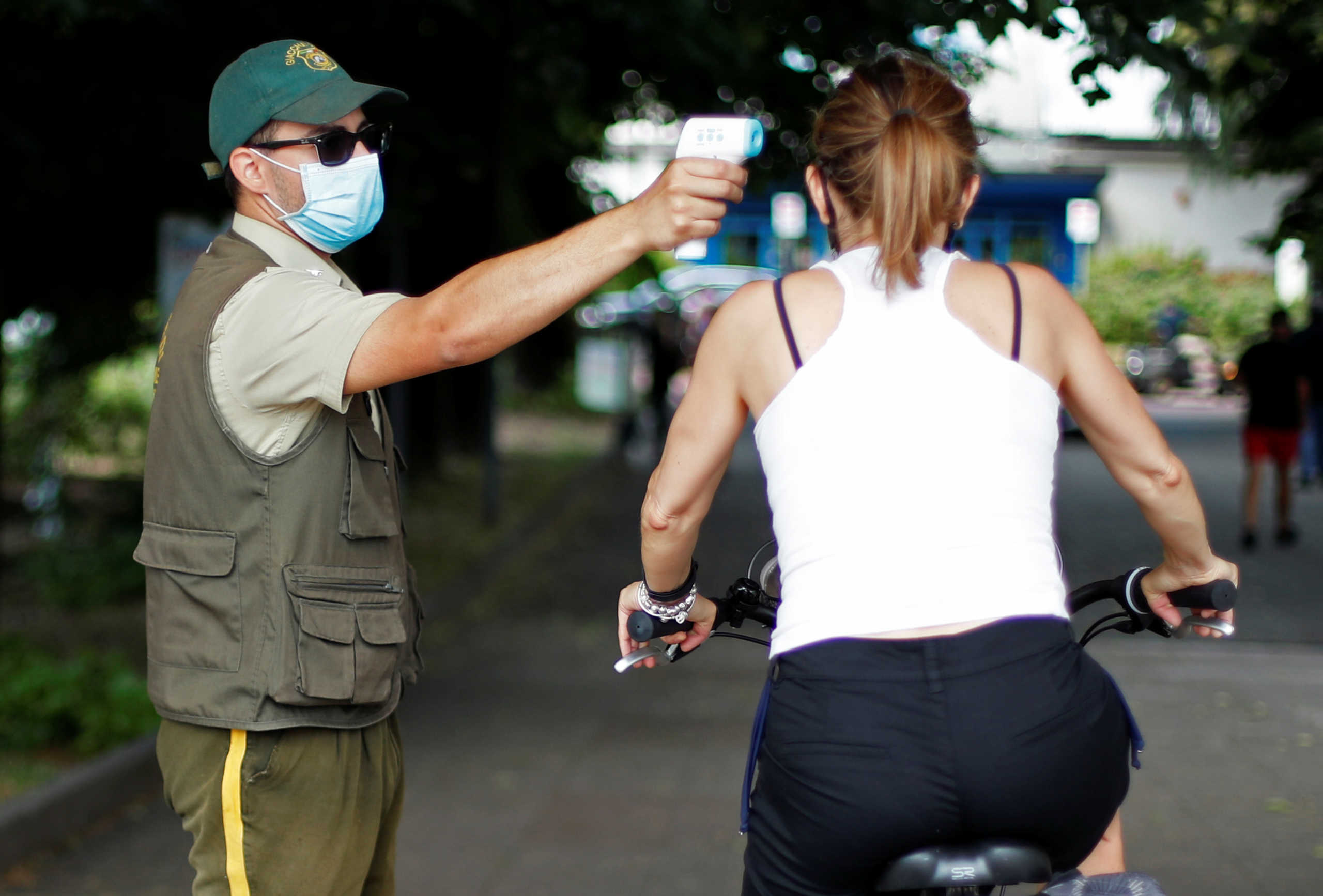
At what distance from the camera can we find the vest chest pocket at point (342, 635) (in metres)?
2.36

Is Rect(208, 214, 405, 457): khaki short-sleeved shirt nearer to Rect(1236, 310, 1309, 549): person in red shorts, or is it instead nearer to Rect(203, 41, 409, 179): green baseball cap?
Rect(203, 41, 409, 179): green baseball cap

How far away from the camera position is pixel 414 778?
237 inches

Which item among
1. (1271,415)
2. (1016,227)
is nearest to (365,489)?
(1271,415)

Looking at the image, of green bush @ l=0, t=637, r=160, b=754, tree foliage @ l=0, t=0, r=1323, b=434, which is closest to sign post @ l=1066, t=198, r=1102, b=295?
tree foliage @ l=0, t=0, r=1323, b=434

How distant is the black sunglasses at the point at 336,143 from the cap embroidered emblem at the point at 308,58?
12 cm

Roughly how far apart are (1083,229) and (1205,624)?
35.7 metres

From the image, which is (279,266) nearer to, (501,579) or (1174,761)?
(1174,761)

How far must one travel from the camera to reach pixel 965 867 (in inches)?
76.3

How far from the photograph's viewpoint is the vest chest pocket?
236 cm

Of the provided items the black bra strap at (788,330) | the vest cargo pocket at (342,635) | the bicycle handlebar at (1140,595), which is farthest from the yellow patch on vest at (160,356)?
the bicycle handlebar at (1140,595)

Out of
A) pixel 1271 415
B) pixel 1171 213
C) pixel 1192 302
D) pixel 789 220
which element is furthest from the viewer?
pixel 1171 213

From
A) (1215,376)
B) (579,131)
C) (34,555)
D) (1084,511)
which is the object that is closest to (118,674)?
(34,555)

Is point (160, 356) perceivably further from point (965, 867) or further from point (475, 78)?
point (475, 78)

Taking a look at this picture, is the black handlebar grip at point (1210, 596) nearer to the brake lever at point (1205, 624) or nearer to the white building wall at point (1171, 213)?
A: the brake lever at point (1205, 624)
